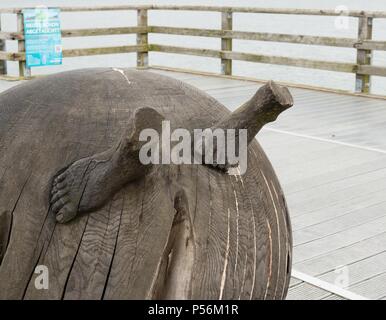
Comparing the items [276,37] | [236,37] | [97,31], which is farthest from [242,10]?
[97,31]

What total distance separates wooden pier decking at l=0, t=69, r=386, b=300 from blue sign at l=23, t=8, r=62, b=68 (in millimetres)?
2906

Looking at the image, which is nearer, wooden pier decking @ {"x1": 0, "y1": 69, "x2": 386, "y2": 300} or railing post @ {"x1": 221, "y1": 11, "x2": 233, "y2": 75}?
wooden pier decking @ {"x1": 0, "y1": 69, "x2": 386, "y2": 300}

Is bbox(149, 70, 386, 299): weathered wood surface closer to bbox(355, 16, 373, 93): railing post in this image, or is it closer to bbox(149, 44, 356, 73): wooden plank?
bbox(355, 16, 373, 93): railing post

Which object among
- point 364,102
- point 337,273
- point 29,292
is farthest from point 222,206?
point 364,102

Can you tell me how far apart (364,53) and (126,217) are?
345 inches

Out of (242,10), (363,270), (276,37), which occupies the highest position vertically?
(242,10)

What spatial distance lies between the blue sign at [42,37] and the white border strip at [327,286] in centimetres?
782

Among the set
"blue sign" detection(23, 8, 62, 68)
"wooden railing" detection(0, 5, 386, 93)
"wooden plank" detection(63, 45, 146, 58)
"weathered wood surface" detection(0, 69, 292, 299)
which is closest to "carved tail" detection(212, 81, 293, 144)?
"weathered wood surface" detection(0, 69, 292, 299)

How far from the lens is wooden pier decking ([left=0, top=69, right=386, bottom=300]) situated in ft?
11.9

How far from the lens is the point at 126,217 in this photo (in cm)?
128

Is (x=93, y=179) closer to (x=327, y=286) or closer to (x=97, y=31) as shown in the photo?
(x=327, y=286)

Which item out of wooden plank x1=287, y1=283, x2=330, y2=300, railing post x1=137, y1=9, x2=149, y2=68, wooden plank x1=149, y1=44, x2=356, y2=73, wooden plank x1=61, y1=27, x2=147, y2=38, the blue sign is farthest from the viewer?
railing post x1=137, y1=9, x2=149, y2=68

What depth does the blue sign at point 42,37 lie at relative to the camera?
34.7ft

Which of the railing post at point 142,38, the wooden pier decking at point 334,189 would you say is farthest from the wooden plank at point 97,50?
the wooden pier decking at point 334,189
